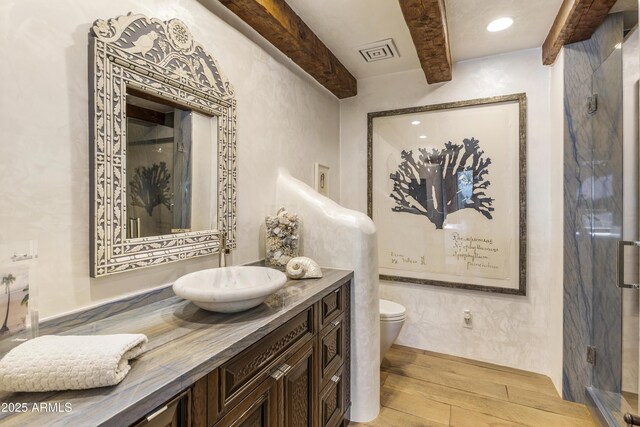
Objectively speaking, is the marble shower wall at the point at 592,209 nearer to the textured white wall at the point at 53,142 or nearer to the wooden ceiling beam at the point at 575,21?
the wooden ceiling beam at the point at 575,21

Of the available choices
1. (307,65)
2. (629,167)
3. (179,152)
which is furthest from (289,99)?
(629,167)

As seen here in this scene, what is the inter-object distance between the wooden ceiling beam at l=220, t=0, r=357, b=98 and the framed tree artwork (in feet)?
1.94

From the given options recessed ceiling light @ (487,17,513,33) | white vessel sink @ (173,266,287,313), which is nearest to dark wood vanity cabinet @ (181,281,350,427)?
white vessel sink @ (173,266,287,313)

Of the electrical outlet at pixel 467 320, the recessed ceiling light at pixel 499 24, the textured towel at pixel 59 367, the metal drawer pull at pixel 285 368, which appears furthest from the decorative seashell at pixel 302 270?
the recessed ceiling light at pixel 499 24

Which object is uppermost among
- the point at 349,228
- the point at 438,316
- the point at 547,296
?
the point at 349,228

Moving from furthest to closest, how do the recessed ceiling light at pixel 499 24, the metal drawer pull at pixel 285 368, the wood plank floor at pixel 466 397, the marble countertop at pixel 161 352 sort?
the recessed ceiling light at pixel 499 24 → the wood plank floor at pixel 466 397 → the metal drawer pull at pixel 285 368 → the marble countertop at pixel 161 352

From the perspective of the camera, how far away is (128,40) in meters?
1.12

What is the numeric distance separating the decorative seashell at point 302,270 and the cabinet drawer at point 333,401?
0.54m

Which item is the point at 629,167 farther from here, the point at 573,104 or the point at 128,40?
the point at 128,40

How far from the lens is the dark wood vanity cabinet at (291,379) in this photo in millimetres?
877

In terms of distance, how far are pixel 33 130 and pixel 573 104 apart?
274 centimetres

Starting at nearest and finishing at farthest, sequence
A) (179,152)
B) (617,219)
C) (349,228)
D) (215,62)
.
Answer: (179,152)
(215,62)
(617,219)
(349,228)

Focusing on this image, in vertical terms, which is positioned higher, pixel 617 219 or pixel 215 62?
pixel 215 62

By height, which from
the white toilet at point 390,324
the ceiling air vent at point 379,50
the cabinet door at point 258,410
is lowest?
the white toilet at point 390,324
